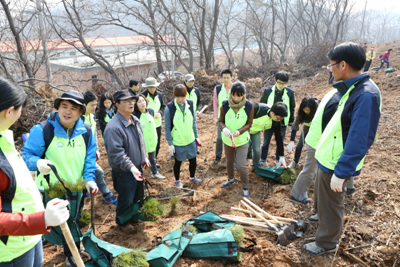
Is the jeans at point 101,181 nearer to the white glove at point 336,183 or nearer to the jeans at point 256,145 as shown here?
the jeans at point 256,145

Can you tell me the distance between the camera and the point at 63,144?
264 cm

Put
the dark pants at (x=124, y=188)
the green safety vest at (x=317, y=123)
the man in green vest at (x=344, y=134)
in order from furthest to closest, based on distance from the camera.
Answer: the dark pants at (x=124, y=188)
the green safety vest at (x=317, y=123)
the man in green vest at (x=344, y=134)

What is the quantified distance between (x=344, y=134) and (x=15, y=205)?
2655 mm

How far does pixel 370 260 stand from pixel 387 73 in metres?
13.5

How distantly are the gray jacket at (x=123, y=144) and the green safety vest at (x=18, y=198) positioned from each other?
1316 millimetres

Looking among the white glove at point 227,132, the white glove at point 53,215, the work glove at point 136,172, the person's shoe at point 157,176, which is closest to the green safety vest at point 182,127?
the white glove at point 227,132

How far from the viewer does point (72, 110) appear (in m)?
2.61

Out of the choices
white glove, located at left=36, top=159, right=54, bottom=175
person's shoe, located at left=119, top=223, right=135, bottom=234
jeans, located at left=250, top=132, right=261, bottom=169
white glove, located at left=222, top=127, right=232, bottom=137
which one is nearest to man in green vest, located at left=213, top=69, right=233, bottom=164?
jeans, located at left=250, top=132, right=261, bottom=169

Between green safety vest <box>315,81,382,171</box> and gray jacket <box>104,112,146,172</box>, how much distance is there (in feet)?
6.93

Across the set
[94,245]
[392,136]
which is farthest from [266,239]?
[392,136]

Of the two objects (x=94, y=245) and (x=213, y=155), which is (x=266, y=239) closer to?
(x=94, y=245)

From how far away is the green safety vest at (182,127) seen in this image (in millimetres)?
4449

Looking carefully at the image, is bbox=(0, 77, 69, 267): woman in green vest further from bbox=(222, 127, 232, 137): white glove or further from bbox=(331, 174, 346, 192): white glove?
bbox=(222, 127, 232, 137): white glove

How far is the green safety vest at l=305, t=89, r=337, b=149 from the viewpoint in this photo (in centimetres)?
305
